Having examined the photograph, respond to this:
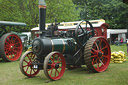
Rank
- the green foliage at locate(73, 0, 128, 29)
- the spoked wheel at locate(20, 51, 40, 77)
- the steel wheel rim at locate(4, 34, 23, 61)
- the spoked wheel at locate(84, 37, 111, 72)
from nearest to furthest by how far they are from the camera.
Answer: the spoked wheel at locate(20, 51, 40, 77) < the spoked wheel at locate(84, 37, 111, 72) < the steel wheel rim at locate(4, 34, 23, 61) < the green foliage at locate(73, 0, 128, 29)

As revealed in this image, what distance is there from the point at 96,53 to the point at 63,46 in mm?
1300

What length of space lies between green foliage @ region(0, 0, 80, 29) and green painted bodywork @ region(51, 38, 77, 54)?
11689 mm

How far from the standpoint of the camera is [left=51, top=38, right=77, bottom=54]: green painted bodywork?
5845 mm

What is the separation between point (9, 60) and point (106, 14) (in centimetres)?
2151

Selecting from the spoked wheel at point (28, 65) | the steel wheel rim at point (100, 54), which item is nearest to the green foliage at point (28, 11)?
the steel wheel rim at point (100, 54)

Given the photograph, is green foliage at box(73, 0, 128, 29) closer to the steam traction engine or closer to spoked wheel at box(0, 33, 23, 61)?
spoked wheel at box(0, 33, 23, 61)

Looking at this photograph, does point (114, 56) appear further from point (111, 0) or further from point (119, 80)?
point (111, 0)

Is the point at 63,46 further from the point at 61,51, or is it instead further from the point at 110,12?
the point at 110,12

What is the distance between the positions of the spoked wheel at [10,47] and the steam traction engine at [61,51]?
378cm

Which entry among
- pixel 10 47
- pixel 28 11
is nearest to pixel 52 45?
pixel 10 47

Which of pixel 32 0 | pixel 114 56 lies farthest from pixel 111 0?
pixel 114 56

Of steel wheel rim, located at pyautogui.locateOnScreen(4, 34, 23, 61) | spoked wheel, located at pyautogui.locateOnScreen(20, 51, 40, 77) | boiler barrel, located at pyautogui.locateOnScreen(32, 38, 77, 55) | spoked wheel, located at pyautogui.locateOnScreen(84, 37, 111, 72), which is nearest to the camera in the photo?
boiler barrel, located at pyautogui.locateOnScreen(32, 38, 77, 55)

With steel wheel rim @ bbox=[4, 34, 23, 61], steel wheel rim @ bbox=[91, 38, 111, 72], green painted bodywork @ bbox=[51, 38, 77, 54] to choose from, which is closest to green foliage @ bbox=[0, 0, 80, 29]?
steel wheel rim @ bbox=[4, 34, 23, 61]

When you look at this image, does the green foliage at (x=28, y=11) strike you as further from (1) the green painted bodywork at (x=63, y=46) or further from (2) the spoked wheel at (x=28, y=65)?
(1) the green painted bodywork at (x=63, y=46)
